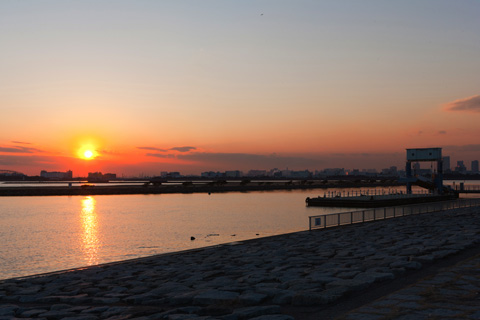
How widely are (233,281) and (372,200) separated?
59.3 metres

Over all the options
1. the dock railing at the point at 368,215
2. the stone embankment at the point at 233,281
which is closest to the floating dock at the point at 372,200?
the dock railing at the point at 368,215

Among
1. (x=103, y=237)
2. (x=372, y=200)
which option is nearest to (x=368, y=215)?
(x=103, y=237)

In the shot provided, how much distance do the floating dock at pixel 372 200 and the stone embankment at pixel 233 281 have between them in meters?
45.6

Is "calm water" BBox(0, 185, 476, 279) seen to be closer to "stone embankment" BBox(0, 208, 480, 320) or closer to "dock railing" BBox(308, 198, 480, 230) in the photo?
"dock railing" BBox(308, 198, 480, 230)

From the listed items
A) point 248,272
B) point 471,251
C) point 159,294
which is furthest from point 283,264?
point 471,251

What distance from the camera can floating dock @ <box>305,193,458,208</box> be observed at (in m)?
68.4

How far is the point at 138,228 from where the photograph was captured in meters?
47.2

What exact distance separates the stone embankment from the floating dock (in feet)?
150

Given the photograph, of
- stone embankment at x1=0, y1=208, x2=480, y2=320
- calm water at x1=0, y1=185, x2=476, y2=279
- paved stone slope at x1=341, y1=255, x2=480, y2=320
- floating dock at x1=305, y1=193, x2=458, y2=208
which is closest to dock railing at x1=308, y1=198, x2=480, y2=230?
calm water at x1=0, y1=185, x2=476, y2=279

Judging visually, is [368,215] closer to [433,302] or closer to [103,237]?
[103,237]

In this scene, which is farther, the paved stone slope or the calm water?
the calm water

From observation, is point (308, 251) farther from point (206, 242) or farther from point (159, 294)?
point (206, 242)

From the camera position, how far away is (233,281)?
13812mm

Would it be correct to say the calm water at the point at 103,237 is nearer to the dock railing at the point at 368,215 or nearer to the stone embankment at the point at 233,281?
the dock railing at the point at 368,215
